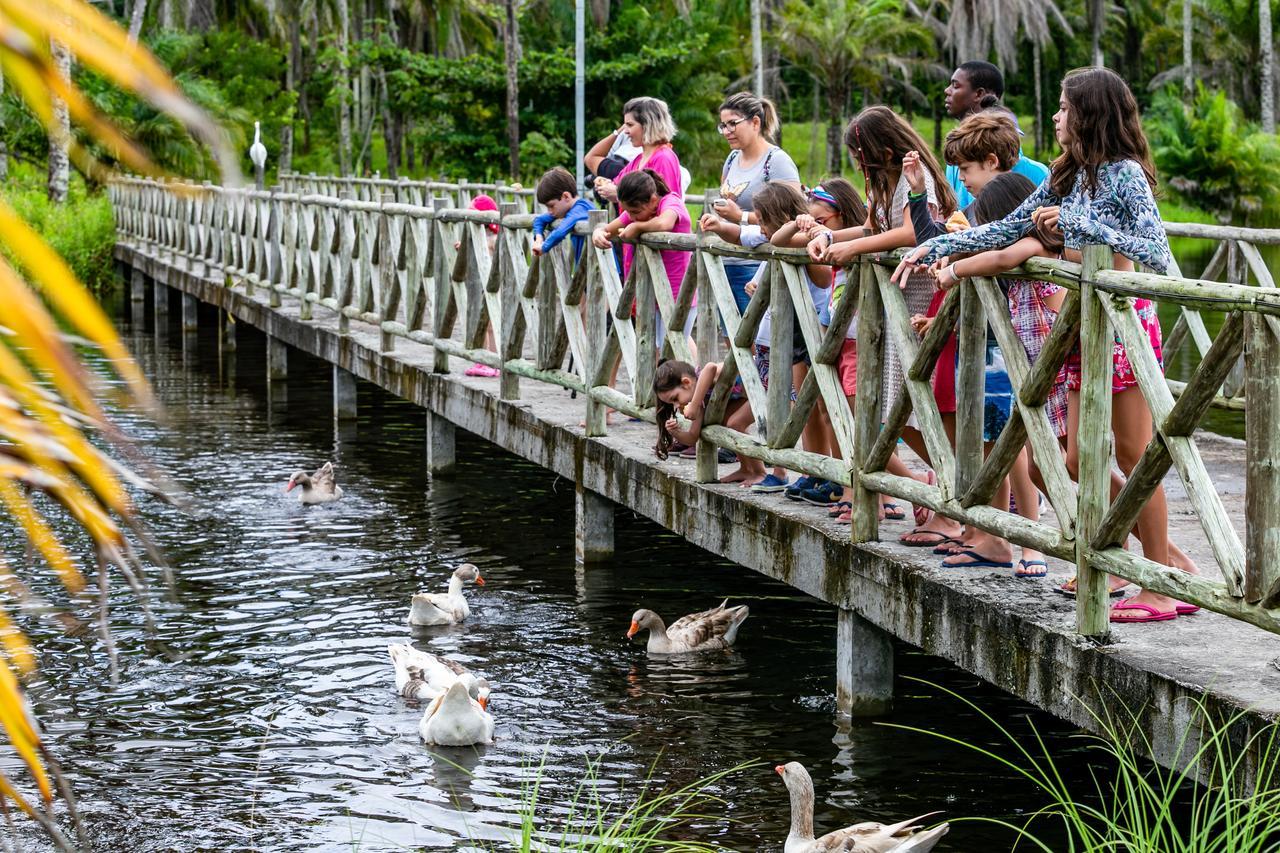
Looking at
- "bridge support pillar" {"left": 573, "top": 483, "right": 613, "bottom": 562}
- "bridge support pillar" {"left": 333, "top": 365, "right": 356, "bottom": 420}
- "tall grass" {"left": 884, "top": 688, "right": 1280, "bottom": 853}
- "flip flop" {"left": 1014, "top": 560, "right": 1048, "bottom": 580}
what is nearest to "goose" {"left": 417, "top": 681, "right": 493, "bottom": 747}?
"flip flop" {"left": 1014, "top": 560, "right": 1048, "bottom": 580}

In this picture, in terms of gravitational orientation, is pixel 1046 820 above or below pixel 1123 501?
below

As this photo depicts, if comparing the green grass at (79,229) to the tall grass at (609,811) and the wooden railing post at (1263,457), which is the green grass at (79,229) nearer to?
the tall grass at (609,811)

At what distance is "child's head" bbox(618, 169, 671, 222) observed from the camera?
27.4 ft

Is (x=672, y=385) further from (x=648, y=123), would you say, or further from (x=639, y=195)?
(x=648, y=123)

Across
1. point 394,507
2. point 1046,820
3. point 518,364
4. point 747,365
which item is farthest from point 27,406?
point 394,507

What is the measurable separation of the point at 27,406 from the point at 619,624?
24.4 feet

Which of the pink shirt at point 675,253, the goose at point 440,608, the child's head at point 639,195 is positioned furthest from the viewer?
the goose at point 440,608

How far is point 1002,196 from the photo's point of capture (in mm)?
5551

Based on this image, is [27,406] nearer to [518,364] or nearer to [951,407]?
[951,407]

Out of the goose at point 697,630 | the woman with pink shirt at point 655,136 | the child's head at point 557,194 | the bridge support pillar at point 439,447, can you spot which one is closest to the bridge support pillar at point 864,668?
the goose at point 697,630

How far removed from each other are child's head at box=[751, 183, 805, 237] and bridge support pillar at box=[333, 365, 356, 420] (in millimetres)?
9083

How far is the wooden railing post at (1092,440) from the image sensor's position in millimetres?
4762

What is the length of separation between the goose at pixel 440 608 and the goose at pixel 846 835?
3.34 meters

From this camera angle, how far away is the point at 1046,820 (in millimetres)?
5891
